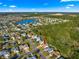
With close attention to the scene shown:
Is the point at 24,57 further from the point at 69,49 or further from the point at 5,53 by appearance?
the point at 69,49

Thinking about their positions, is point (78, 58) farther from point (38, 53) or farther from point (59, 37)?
point (59, 37)

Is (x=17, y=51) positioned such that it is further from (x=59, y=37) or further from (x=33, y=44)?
(x=59, y=37)

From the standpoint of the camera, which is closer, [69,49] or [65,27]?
[69,49]

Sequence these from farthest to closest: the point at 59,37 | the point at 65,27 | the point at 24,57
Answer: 1. the point at 65,27
2. the point at 59,37
3. the point at 24,57

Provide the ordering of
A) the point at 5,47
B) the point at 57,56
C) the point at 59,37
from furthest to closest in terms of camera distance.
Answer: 1. the point at 59,37
2. the point at 5,47
3. the point at 57,56

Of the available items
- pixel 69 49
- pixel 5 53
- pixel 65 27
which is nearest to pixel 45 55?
pixel 5 53

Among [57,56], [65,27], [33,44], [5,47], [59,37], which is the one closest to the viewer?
[57,56]

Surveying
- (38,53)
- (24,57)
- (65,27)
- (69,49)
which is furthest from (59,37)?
(24,57)

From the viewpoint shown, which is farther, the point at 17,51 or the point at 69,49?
the point at 69,49
